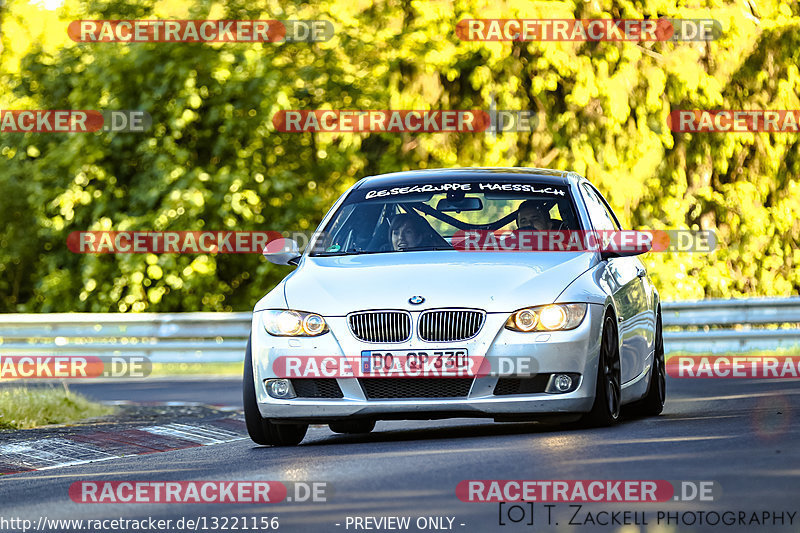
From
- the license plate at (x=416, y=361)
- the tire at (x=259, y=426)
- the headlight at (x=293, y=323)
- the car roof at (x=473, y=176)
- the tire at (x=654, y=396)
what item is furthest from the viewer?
the tire at (x=654, y=396)

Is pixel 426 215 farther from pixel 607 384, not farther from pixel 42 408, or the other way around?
pixel 42 408

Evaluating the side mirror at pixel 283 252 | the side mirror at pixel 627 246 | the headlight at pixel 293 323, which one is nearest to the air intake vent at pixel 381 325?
the headlight at pixel 293 323

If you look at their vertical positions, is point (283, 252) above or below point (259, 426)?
above

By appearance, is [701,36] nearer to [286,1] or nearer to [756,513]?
[286,1]

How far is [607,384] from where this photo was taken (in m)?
9.60

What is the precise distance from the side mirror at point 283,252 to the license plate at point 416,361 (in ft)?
5.11

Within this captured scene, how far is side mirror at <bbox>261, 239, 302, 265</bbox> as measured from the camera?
1052 centimetres

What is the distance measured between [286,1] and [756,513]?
21745mm

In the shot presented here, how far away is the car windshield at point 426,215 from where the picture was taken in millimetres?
10422

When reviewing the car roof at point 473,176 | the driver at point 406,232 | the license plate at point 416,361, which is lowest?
the license plate at point 416,361

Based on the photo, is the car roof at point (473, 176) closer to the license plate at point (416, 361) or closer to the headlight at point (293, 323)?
Answer: the headlight at point (293, 323)

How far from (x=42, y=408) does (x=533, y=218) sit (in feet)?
15.9

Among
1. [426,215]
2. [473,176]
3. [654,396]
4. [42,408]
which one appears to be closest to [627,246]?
[473,176]

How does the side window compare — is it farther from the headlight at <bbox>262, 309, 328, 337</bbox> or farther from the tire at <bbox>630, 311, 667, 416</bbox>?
the headlight at <bbox>262, 309, 328, 337</bbox>
